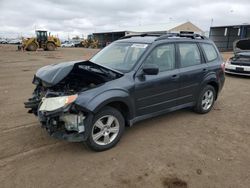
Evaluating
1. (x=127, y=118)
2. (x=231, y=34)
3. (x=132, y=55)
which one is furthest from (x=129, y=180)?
(x=231, y=34)

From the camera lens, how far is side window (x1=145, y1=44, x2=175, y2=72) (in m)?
4.50

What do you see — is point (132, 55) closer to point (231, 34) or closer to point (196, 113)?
point (196, 113)

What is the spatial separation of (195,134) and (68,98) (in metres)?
2.55

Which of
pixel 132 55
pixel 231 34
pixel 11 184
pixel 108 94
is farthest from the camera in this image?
pixel 231 34

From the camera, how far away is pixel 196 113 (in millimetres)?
5797

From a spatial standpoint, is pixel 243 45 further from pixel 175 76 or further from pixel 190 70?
pixel 175 76

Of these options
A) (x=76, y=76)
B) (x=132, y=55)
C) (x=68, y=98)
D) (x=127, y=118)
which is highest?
(x=132, y=55)

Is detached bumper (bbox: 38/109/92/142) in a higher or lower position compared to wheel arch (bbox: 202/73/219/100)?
lower

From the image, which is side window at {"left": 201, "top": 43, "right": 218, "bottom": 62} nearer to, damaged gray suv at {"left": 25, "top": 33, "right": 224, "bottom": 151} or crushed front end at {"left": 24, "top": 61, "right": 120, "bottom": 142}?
damaged gray suv at {"left": 25, "top": 33, "right": 224, "bottom": 151}

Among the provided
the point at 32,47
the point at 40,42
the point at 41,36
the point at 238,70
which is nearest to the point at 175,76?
the point at 238,70

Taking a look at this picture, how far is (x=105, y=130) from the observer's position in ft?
12.8

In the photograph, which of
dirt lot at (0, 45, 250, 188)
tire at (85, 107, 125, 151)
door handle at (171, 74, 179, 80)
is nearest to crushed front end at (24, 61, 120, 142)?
tire at (85, 107, 125, 151)

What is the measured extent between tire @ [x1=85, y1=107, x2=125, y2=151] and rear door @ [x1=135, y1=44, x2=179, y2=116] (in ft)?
1.60

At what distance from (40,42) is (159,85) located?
32.2 m
